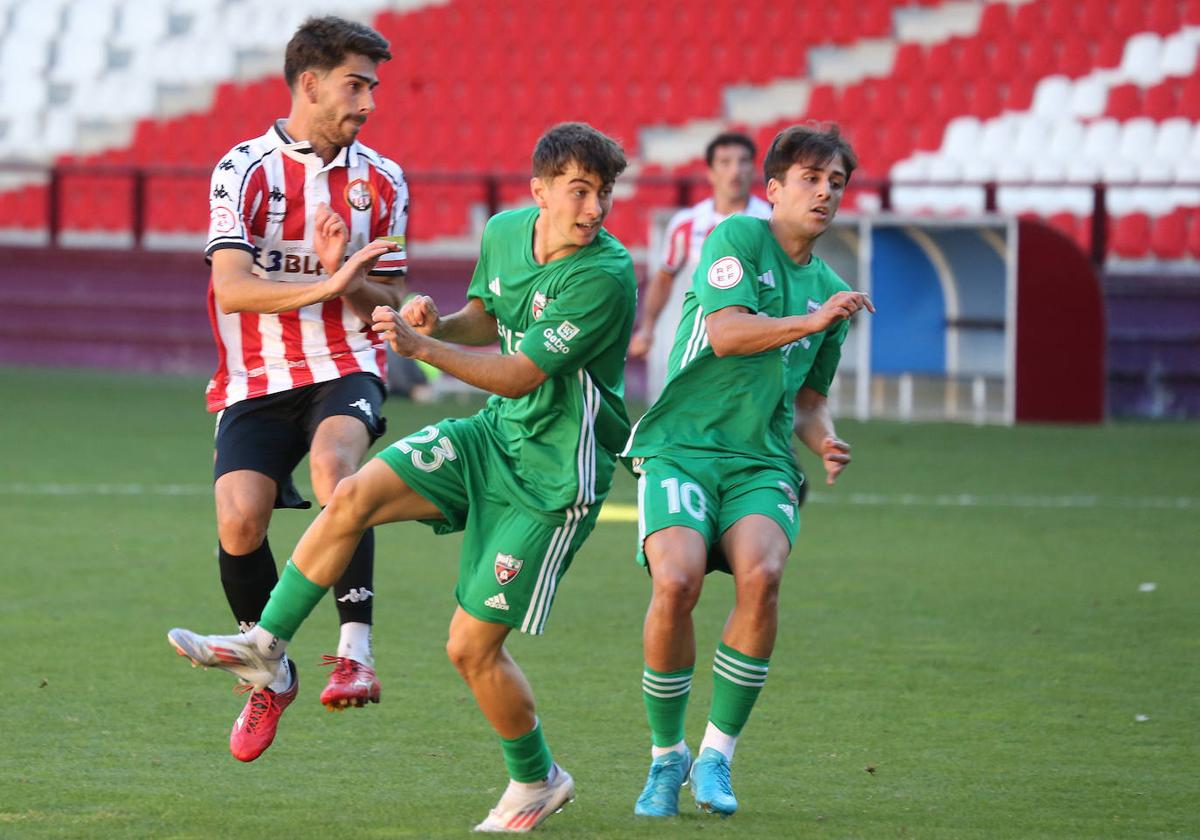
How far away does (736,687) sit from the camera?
15.3ft

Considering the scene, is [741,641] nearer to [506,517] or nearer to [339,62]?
[506,517]

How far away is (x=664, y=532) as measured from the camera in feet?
15.1

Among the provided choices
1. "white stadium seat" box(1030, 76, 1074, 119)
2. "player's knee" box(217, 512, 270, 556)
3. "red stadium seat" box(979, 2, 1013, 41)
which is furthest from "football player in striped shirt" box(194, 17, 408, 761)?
"red stadium seat" box(979, 2, 1013, 41)

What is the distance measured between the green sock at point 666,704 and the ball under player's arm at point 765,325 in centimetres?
80

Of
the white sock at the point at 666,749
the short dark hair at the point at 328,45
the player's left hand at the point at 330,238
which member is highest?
the short dark hair at the point at 328,45

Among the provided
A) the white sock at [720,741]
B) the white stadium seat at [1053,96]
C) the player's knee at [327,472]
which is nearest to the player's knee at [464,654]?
the white sock at [720,741]

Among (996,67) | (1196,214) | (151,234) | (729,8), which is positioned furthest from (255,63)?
(1196,214)

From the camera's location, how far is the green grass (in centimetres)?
458

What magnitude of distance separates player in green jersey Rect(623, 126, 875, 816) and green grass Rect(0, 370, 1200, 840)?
289 millimetres

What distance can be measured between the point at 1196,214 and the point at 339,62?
12709mm

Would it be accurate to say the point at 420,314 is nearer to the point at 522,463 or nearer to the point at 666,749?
the point at 522,463

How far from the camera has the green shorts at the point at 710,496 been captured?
466 cm

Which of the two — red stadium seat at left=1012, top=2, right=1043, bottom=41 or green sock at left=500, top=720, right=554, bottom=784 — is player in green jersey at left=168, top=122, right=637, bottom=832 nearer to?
green sock at left=500, top=720, right=554, bottom=784

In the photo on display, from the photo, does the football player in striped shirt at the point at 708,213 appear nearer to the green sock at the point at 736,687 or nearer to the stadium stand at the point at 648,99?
the green sock at the point at 736,687
